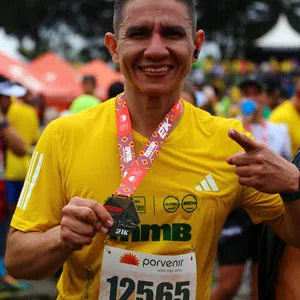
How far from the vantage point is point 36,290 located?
7.19m

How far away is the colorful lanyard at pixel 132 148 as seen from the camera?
8.49 feet

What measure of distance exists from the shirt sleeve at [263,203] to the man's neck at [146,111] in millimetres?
374

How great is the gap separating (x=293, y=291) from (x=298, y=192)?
735 mm

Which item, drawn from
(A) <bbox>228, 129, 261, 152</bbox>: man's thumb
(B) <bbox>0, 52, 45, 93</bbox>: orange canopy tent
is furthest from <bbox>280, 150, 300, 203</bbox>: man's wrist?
(B) <bbox>0, 52, 45, 93</bbox>: orange canopy tent

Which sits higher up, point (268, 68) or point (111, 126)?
point (111, 126)

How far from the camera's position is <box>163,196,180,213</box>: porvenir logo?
8.77ft

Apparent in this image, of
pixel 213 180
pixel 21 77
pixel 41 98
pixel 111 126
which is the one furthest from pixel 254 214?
pixel 41 98

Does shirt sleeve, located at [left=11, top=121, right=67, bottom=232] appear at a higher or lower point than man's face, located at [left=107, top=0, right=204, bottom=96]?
lower

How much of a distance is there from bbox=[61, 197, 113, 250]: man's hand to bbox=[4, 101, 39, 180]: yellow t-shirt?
19.4ft

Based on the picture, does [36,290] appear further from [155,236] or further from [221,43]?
[221,43]

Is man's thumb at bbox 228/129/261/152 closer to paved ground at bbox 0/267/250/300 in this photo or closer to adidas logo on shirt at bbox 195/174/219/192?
adidas logo on shirt at bbox 195/174/219/192

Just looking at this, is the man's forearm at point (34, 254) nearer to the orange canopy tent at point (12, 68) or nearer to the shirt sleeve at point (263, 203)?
the shirt sleeve at point (263, 203)

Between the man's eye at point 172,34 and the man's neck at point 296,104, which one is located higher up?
the man's eye at point 172,34

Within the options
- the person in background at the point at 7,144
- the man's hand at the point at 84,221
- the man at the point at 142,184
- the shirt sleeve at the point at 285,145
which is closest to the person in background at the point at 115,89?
the person in background at the point at 7,144
